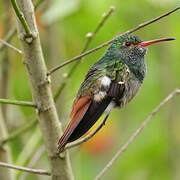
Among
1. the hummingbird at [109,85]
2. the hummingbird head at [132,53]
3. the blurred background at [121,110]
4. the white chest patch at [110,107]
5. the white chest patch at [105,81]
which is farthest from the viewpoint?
the blurred background at [121,110]

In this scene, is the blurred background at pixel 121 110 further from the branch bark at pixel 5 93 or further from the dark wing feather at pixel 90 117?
the dark wing feather at pixel 90 117

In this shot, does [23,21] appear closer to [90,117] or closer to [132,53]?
[90,117]

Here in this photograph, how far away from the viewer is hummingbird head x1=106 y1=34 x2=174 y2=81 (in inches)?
135

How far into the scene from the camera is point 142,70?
3.47 meters

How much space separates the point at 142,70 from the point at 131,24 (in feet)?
7.42

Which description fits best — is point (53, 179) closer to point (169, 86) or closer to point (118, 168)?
point (169, 86)

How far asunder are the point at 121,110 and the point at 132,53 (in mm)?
2360

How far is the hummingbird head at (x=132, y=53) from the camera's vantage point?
344 centimetres

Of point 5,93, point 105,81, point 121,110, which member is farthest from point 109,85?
point 121,110

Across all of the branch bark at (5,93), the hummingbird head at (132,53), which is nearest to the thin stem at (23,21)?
the hummingbird head at (132,53)

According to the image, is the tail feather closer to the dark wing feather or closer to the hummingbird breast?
the dark wing feather

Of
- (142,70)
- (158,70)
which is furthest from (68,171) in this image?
(158,70)

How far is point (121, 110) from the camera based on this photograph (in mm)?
5836

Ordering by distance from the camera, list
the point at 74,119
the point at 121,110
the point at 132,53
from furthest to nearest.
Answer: the point at 121,110 < the point at 132,53 < the point at 74,119
